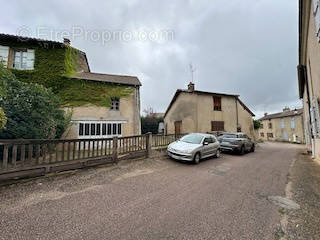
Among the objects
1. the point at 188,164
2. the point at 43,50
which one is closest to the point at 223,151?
the point at 188,164

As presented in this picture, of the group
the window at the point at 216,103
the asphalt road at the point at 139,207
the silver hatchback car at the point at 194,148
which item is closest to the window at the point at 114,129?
the silver hatchback car at the point at 194,148

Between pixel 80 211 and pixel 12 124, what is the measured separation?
669 cm

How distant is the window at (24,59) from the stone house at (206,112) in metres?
14.6

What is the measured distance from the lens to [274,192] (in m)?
5.10

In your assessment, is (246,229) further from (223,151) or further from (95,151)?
(223,151)

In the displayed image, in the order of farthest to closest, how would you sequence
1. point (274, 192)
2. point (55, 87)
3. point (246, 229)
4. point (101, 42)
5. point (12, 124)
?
1. point (101, 42)
2. point (55, 87)
3. point (12, 124)
4. point (274, 192)
5. point (246, 229)

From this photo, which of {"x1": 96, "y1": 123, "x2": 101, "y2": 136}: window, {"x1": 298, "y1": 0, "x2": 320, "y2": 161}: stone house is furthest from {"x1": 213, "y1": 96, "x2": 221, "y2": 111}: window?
{"x1": 96, "y1": 123, "x2": 101, "y2": 136}: window

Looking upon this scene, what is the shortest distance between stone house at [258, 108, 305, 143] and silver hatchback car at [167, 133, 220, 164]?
3500 cm

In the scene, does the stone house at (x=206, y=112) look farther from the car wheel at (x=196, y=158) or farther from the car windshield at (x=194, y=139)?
the car wheel at (x=196, y=158)

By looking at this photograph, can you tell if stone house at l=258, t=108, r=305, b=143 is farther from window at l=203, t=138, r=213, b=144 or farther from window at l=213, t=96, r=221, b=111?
window at l=203, t=138, r=213, b=144

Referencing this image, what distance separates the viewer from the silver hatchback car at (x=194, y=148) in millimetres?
8388

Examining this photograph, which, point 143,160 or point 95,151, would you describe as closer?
point 95,151

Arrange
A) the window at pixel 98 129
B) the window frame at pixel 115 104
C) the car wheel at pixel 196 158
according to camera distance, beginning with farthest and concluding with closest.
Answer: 1. the window frame at pixel 115 104
2. the window at pixel 98 129
3. the car wheel at pixel 196 158

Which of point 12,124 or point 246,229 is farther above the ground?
point 12,124
